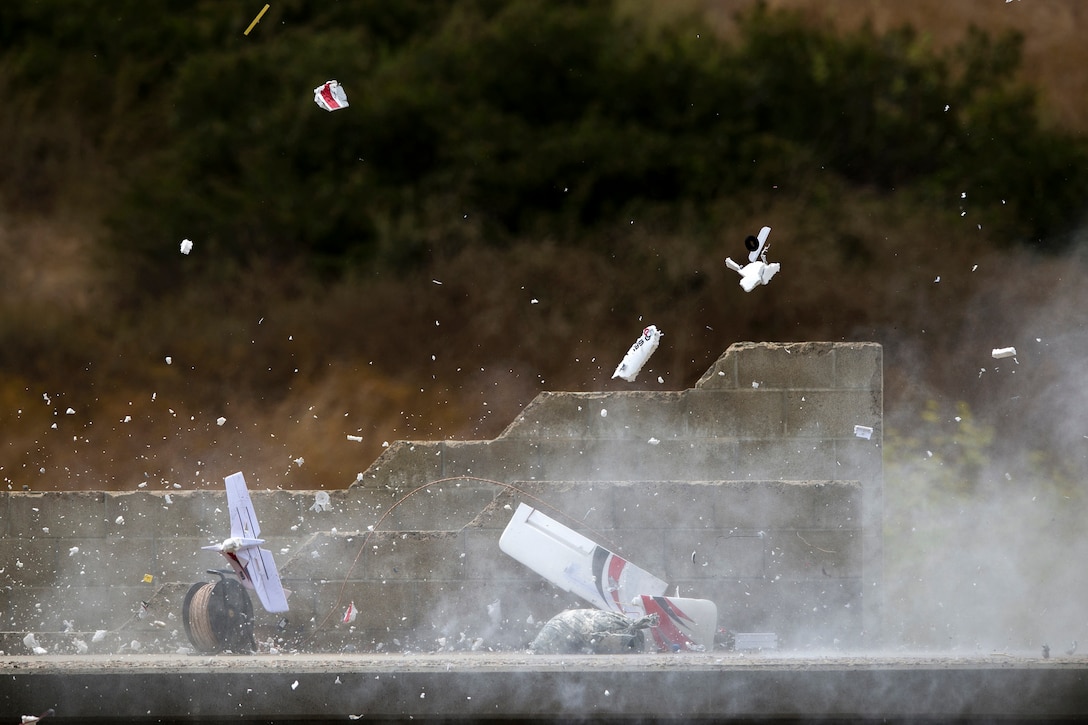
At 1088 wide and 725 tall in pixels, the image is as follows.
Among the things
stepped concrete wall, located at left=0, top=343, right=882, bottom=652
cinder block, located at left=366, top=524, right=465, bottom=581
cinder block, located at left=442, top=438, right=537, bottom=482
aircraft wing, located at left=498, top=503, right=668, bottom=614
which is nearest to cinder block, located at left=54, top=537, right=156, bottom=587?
stepped concrete wall, located at left=0, top=343, right=882, bottom=652

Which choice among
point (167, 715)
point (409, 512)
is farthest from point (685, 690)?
point (167, 715)

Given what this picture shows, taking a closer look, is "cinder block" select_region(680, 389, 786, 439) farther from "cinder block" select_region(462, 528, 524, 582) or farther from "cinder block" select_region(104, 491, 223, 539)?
"cinder block" select_region(104, 491, 223, 539)

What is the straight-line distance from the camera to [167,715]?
5.02 metres

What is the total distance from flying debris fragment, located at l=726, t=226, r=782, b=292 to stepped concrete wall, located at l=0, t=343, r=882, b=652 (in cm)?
43

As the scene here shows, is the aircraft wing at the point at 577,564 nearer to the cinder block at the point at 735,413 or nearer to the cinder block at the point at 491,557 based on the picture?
the cinder block at the point at 491,557

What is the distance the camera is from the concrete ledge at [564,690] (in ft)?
16.0

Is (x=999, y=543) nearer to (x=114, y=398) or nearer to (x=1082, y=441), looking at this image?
(x=1082, y=441)

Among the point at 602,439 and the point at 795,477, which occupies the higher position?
the point at 602,439

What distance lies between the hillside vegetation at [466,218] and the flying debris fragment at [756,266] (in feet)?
0.33

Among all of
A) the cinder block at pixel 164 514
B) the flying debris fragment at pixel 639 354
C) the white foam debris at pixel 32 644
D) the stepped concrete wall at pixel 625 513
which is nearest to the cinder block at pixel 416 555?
the stepped concrete wall at pixel 625 513

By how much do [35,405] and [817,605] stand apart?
532cm

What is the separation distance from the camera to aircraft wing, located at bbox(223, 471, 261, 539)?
584 cm

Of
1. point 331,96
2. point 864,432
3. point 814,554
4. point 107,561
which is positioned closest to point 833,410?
point 864,432

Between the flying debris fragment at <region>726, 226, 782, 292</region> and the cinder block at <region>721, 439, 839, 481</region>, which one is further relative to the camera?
the flying debris fragment at <region>726, 226, 782, 292</region>
